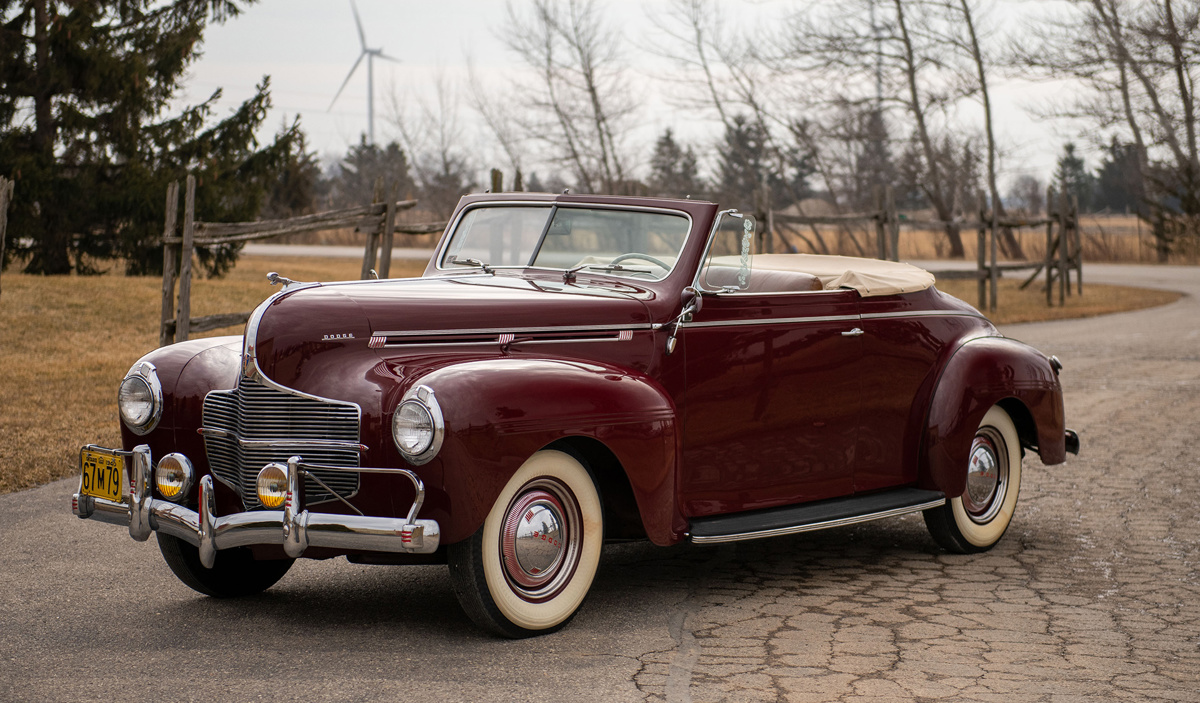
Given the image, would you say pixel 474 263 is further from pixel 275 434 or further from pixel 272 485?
pixel 272 485

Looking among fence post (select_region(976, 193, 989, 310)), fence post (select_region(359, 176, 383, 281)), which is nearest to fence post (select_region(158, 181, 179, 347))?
fence post (select_region(359, 176, 383, 281))

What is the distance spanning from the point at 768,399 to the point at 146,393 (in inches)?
103

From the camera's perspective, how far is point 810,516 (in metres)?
4.96

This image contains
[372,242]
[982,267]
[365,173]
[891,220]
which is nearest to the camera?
[372,242]

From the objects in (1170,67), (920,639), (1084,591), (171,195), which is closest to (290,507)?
(920,639)

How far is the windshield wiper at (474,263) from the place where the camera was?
208 inches

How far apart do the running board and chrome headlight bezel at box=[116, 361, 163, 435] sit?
221cm

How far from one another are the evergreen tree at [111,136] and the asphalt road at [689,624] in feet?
49.5

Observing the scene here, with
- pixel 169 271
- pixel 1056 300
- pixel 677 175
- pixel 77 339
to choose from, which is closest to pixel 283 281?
pixel 169 271

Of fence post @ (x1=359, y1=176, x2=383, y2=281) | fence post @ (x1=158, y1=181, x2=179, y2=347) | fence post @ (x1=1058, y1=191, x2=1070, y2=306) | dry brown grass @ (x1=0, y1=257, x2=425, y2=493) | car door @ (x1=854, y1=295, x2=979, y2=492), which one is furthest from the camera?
fence post @ (x1=1058, y1=191, x2=1070, y2=306)

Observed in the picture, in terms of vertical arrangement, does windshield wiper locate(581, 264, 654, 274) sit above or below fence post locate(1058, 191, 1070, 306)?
below

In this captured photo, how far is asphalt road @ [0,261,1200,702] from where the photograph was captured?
367 centimetres

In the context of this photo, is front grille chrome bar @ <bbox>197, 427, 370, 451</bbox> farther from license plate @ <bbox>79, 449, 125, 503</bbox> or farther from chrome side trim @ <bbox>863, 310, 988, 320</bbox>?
chrome side trim @ <bbox>863, 310, 988, 320</bbox>

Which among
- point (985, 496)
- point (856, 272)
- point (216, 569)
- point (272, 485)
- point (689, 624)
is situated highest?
point (856, 272)
